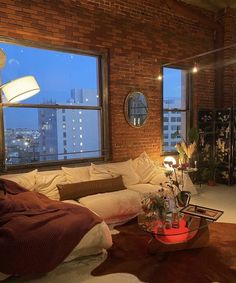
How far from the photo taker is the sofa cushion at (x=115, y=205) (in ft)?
11.0

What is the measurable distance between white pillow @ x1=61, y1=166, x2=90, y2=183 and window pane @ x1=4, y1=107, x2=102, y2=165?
46cm

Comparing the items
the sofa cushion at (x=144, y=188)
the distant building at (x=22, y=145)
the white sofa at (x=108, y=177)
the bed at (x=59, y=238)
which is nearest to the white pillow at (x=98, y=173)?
the white sofa at (x=108, y=177)

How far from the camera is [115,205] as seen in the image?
3441mm

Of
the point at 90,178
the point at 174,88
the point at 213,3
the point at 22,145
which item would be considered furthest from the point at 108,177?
the point at 213,3

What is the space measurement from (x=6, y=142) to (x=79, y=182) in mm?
1225

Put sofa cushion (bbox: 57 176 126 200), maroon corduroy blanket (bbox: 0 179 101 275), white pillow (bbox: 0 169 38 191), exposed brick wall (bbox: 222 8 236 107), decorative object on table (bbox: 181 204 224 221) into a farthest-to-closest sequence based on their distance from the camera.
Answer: exposed brick wall (bbox: 222 8 236 107) < sofa cushion (bbox: 57 176 126 200) < white pillow (bbox: 0 169 38 191) < decorative object on table (bbox: 181 204 224 221) < maroon corduroy blanket (bbox: 0 179 101 275)

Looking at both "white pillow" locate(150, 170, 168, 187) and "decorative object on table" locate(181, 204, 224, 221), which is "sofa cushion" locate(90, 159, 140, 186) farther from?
"decorative object on table" locate(181, 204, 224, 221)

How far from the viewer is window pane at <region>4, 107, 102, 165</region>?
3914 mm

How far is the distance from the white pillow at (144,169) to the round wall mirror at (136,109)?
2.30 feet

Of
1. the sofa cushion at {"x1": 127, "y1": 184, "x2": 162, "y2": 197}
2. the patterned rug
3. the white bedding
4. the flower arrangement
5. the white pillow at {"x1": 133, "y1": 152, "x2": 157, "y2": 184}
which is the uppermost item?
the flower arrangement

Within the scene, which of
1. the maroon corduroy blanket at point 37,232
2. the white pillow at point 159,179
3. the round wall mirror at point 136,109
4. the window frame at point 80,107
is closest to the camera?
the maroon corduroy blanket at point 37,232

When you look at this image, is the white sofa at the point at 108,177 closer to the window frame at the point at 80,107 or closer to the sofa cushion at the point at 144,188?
the sofa cushion at the point at 144,188

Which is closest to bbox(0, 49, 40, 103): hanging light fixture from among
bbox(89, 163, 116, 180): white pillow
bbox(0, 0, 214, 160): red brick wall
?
bbox(0, 0, 214, 160): red brick wall

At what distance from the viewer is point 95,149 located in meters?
4.64
